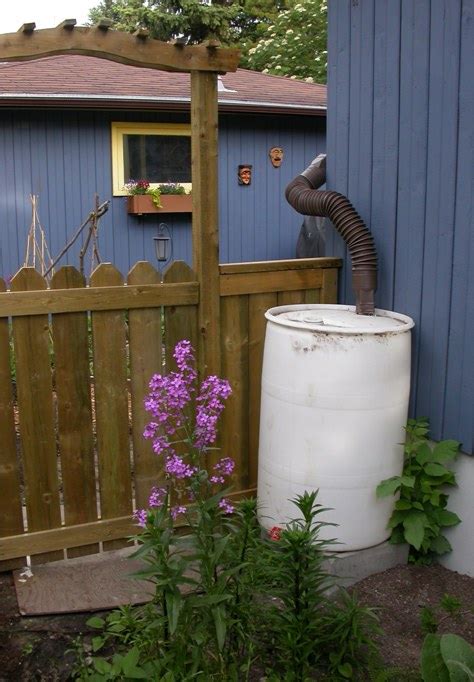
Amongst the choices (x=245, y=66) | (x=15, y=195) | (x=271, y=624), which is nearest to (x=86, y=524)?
(x=271, y=624)

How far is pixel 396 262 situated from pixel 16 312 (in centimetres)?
166

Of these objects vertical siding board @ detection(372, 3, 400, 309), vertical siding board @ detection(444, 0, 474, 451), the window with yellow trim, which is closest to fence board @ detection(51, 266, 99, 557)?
vertical siding board @ detection(372, 3, 400, 309)

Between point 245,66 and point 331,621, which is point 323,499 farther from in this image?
point 245,66

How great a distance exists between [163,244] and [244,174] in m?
1.48

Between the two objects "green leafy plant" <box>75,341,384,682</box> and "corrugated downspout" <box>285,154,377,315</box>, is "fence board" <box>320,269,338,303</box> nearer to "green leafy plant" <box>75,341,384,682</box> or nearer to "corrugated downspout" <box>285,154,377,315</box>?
"corrugated downspout" <box>285,154,377,315</box>

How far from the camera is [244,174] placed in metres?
9.70

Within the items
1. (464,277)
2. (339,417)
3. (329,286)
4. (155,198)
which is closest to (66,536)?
(339,417)

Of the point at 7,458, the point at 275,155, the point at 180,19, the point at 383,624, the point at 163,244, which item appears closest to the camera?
the point at 383,624

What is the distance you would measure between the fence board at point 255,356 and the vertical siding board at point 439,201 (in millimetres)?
735

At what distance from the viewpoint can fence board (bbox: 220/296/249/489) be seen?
11.7ft

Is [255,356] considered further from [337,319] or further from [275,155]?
[275,155]

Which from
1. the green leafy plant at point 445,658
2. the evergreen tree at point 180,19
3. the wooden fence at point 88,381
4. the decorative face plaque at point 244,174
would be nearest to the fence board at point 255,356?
the wooden fence at point 88,381

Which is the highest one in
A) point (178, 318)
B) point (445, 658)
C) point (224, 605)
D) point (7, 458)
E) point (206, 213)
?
point (206, 213)

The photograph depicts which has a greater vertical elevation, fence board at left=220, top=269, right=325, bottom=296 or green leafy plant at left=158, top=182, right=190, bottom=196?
green leafy plant at left=158, top=182, right=190, bottom=196
